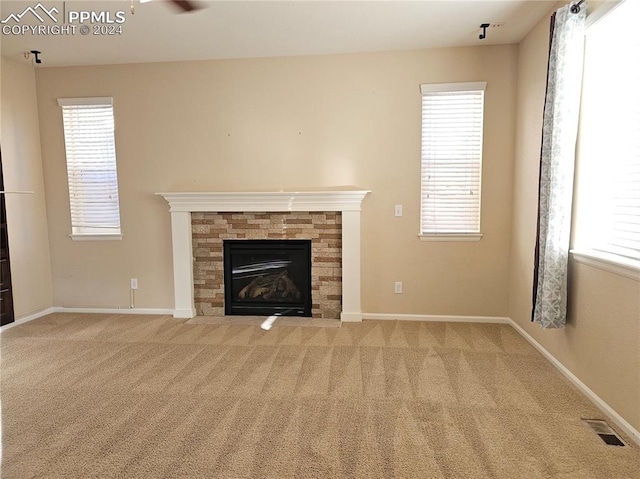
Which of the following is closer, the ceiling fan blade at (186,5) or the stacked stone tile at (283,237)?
the ceiling fan blade at (186,5)

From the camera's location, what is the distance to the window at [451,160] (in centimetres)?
397

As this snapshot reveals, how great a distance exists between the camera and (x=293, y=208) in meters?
4.18

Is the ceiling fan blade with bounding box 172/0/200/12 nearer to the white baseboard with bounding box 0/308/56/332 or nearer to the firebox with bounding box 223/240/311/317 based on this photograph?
the firebox with bounding box 223/240/311/317

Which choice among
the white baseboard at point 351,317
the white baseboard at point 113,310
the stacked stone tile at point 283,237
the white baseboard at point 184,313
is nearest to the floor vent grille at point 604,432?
the white baseboard at point 351,317

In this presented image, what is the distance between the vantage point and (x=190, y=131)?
14.2 feet

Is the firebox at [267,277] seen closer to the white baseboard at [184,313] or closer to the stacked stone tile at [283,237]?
the stacked stone tile at [283,237]

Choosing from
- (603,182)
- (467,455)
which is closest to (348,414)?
(467,455)

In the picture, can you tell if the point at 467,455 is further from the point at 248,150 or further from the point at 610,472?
the point at 248,150

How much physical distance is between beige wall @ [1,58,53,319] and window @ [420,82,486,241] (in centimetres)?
429

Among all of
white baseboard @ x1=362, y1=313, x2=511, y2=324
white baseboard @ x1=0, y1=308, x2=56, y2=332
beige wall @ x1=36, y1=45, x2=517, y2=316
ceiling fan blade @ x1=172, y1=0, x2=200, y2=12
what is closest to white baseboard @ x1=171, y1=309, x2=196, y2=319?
beige wall @ x1=36, y1=45, x2=517, y2=316

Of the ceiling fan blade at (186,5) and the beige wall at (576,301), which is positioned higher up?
the ceiling fan blade at (186,5)

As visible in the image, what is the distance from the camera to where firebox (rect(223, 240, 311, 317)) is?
434cm

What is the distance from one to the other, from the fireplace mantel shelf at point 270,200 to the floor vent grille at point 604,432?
102 inches

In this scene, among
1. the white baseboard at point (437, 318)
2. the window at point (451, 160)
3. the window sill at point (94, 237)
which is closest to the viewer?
the window at point (451, 160)
